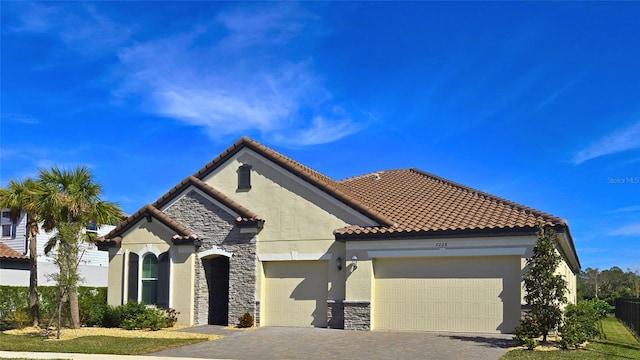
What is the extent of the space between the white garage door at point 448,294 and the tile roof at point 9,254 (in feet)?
73.6

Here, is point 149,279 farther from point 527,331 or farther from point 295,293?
point 527,331

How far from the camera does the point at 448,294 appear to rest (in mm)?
20125

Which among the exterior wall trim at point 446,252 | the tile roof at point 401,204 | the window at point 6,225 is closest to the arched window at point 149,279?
the tile roof at point 401,204

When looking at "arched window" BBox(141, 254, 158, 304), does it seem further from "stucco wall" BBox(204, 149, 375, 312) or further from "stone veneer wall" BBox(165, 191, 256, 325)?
"stucco wall" BBox(204, 149, 375, 312)

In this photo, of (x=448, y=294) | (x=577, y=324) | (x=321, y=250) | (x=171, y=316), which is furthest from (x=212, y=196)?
(x=577, y=324)

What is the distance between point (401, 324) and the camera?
67.9 ft

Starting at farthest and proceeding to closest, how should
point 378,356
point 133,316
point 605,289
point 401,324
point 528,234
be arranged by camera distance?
point 605,289, point 133,316, point 401,324, point 528,234, point 378,356

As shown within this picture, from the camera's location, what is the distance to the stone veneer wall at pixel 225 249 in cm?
2281

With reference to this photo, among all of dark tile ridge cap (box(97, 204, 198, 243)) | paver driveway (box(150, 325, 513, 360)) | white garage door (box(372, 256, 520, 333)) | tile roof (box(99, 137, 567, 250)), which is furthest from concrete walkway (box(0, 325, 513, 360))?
dark tile ridge cap (box(97, 204, 198, 243))

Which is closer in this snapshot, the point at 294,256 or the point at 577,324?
the point at 577,324

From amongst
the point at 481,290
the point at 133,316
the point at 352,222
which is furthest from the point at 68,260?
the point at 481,290

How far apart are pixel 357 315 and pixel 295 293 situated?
276cm

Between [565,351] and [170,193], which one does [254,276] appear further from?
[565,351]

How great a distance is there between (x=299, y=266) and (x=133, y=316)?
607 cm
